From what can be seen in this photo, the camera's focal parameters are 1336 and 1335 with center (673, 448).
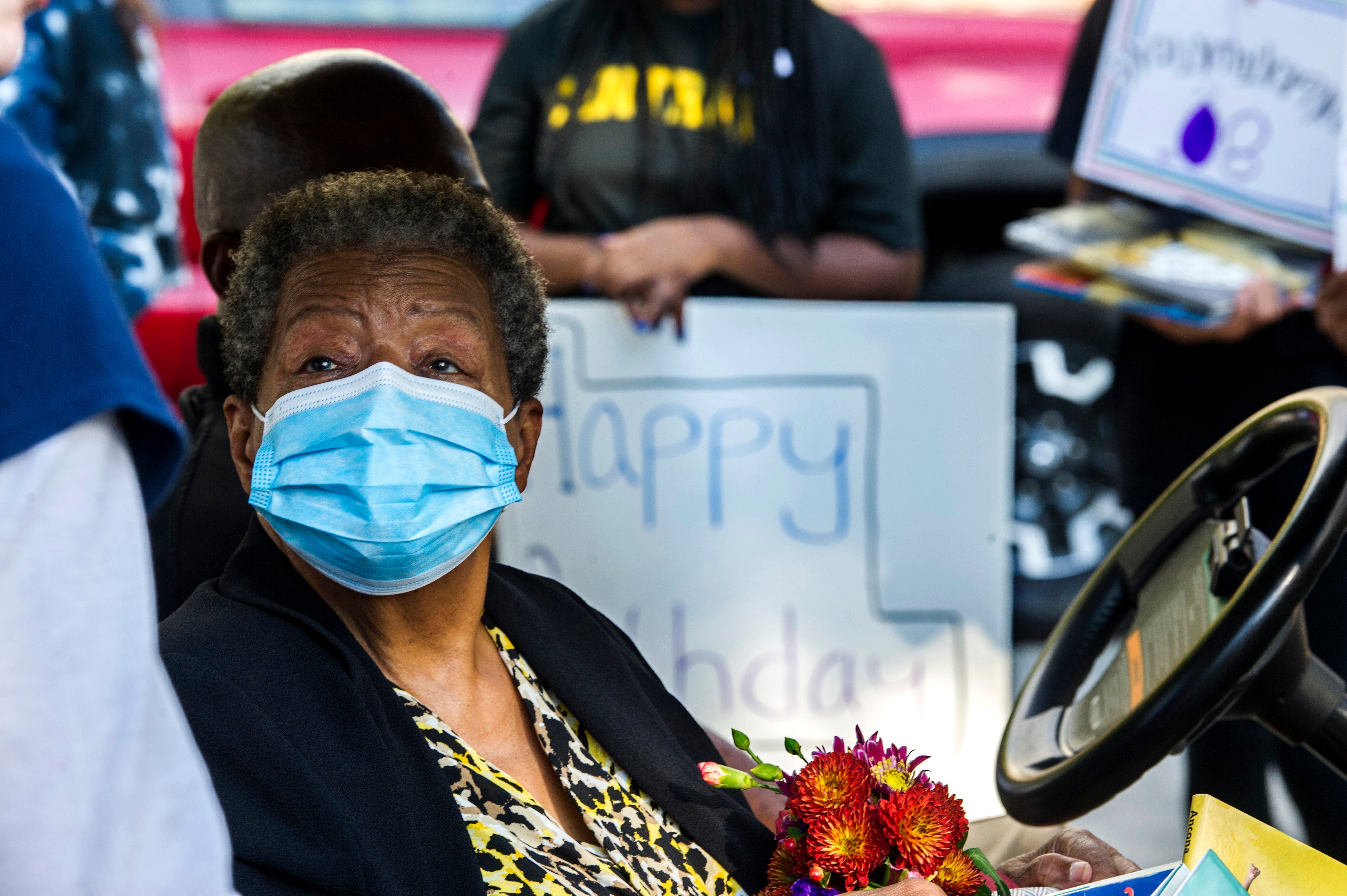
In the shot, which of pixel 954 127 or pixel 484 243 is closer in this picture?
pixel 484 243

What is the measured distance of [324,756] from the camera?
1215 millimetres

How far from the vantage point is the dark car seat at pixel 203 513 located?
169cm

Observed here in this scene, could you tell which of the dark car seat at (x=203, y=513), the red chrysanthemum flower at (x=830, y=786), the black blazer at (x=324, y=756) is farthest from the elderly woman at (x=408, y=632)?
the dark car seat at (x=203, y=513)

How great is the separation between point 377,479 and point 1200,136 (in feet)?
6.37

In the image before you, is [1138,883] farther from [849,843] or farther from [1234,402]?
[1234,402]

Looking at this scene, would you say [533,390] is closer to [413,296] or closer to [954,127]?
[413,296]

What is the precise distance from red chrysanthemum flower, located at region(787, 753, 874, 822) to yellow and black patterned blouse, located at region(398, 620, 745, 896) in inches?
7.2

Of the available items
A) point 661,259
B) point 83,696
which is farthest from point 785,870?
point 661,259

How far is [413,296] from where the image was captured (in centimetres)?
146

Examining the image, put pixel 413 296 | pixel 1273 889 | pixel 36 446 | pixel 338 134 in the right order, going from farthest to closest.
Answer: pixel 338 134
pixel 413 296
pixel 1273 889
pixel 36 446

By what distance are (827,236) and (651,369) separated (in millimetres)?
479

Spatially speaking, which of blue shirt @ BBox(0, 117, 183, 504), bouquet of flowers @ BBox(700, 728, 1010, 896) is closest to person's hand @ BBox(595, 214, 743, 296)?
bouquet of flowers @ BBox(700, 728, 1010, 896)

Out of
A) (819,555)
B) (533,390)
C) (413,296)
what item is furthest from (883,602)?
(413,296)

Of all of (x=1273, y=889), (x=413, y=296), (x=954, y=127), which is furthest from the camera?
(x=954, y=127)
